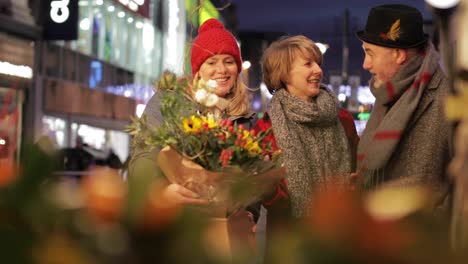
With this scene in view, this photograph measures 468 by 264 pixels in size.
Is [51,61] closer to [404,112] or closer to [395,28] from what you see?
[395,28]

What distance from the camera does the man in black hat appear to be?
3863 millimetres

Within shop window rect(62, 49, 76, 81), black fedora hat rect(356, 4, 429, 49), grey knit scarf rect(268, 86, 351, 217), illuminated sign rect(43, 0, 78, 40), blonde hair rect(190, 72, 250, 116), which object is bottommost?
grey knit scarf rect(268, 86, 351, 217)

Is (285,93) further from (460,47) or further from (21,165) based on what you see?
(21,165)

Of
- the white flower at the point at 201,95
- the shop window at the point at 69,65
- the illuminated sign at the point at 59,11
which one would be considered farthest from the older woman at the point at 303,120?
the shop window at the point at 69,65

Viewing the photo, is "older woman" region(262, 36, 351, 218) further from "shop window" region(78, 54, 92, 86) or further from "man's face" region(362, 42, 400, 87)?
"shop window" region(78, 54, 92, 86)

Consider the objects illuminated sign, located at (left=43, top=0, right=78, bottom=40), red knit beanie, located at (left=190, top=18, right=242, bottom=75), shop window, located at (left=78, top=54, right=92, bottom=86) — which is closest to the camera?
red knit beanie, located at (left=190, top=18, right=242, bottom=75)

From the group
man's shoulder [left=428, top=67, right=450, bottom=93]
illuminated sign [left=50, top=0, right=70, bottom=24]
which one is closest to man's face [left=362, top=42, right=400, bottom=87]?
man's shoulder [left=428, top=67, right=450, bottom=93]

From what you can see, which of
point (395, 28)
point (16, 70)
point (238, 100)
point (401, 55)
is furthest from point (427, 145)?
point (16, 70)

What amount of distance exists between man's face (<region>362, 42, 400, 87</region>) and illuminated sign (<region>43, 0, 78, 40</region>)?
851 inches

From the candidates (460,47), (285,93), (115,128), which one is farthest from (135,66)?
(460,47)

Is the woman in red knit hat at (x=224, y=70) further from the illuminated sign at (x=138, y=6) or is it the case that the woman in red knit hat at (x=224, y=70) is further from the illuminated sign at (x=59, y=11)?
the illuminated sign at (x=138, y=6)

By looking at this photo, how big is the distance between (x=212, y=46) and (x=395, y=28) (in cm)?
80

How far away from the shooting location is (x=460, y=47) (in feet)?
3.73

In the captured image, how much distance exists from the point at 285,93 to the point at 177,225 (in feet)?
12.2
